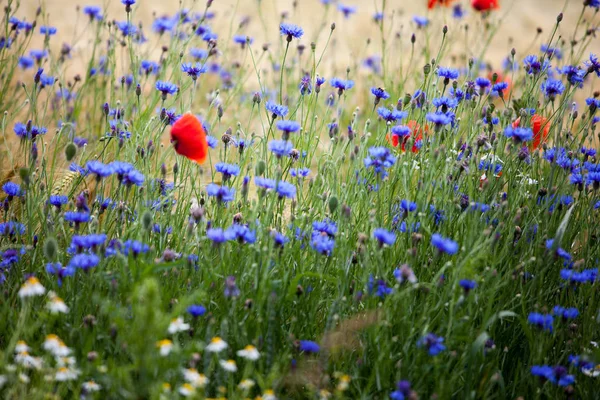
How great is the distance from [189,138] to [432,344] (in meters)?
0.99

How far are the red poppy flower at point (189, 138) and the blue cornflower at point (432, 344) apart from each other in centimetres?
92

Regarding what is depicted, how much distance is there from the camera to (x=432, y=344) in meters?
1.90

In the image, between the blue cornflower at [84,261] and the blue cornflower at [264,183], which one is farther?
the blue cornflower at [264,183]

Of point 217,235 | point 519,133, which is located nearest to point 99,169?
point 217,235

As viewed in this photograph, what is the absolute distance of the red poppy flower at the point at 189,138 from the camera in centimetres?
220

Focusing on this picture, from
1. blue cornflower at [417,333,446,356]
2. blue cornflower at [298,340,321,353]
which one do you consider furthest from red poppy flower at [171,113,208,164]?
blue cornflower at [417,333,446,356]

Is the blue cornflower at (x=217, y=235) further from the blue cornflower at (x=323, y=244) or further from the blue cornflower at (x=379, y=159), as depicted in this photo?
the blue cornflower at (x=379, y=159)

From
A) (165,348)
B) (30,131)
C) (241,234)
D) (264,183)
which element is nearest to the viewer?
(165,348)

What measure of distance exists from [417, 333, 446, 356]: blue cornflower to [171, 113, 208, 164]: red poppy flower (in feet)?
3.02

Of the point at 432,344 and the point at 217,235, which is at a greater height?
the point at 217,235

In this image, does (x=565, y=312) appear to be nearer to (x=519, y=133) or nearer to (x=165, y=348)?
(x=519, y=133)

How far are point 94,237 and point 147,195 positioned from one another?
457 millimetres

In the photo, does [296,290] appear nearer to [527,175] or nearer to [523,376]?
[523,376]

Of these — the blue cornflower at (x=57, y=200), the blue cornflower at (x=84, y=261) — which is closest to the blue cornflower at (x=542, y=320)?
the blue cornflower at (x=84, y=261)
